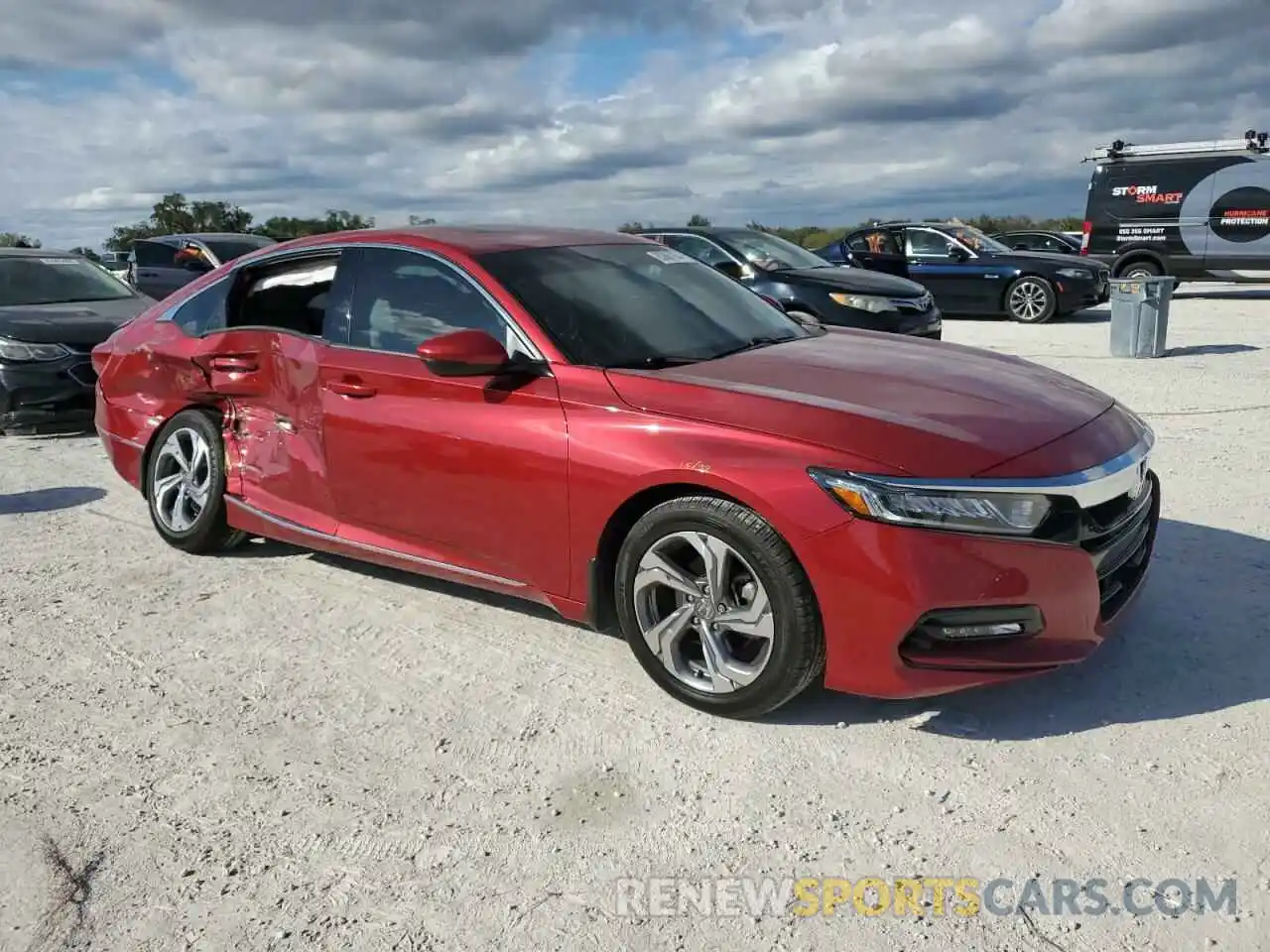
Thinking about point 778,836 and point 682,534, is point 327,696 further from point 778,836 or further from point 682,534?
point 778,836

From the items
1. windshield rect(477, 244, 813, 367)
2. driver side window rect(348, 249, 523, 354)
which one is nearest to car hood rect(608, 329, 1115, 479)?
windshield rect(477, 244, 813, 367)

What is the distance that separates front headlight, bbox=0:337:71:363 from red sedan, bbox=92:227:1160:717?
11.8 feet

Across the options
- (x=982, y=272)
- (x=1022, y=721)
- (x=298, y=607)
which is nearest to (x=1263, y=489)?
(x=1022, y=721)

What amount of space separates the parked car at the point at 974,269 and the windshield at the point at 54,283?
9.31 meters

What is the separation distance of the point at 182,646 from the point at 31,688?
53 centimetres

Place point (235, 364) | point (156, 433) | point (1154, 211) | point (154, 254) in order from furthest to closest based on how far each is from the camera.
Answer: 1. point (1154, 211)
2. point (154, 254)
3. point (156, 433)
4. point (235, 364)

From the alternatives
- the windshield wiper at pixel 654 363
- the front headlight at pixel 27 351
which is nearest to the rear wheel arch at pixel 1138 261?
the front headlight at pixel 27 351

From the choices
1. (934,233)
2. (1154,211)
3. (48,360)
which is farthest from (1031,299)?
(48,360)

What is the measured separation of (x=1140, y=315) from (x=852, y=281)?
3.18 meters

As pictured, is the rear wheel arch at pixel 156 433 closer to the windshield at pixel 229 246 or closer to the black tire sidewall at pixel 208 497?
the black tire sidewall at pixel 208 497

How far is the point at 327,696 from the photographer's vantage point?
367 centimetres

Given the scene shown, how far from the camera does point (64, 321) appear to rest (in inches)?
328

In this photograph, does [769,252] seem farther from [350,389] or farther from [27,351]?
[350,389]

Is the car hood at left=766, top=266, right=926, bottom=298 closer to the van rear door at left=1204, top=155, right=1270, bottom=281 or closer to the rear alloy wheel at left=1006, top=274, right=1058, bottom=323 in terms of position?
the rear alloy wheel at left=1006, top=274, right=1058, bottom=323
